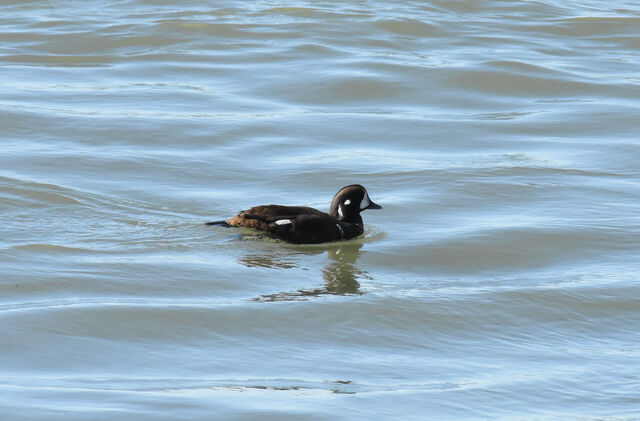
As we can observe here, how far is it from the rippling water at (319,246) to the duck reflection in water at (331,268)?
3cm

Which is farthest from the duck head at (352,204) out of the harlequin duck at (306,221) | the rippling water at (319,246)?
the rippling water at (319,246)

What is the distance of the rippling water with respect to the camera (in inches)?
234

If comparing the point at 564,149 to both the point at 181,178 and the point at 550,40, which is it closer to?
the point at 181,178

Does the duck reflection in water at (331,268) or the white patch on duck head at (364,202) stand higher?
the white patch on duck head at (364,202)

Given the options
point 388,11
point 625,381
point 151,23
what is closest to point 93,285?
point 625,381

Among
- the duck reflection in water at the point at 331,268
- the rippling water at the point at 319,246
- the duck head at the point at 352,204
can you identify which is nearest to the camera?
the rippling water at the point at 319,246

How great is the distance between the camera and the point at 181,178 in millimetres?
11023

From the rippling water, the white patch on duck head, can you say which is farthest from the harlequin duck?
the rippling water

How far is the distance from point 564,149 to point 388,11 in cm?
1098

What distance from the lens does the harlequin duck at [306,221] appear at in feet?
29.3

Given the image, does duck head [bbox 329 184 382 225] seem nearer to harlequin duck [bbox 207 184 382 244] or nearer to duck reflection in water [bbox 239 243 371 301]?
harlequin duck [bbox 207 184 382 244]

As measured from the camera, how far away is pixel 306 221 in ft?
29.4

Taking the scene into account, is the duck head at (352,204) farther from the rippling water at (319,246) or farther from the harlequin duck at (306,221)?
the rippling water at (319,246)

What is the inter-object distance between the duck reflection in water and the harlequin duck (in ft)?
0.35
